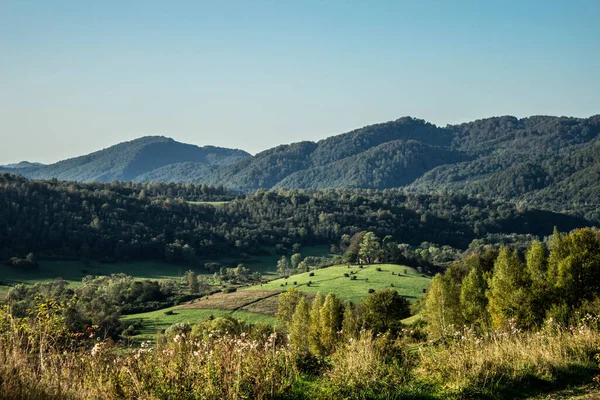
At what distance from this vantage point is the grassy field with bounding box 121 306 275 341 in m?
67.4

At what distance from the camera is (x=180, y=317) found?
72.8 metres

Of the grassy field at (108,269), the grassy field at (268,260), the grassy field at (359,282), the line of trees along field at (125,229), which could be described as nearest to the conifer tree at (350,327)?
the grassy field at (359,282)

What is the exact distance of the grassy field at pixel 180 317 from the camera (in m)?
67.4

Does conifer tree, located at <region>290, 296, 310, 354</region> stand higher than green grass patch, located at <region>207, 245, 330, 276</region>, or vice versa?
conifer tree, located at <region>290, 296, 310, 354</region>

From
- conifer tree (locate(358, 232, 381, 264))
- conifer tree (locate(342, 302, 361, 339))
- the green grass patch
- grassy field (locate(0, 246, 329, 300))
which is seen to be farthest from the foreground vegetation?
the green grass patch

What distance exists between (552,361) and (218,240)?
170547 mm

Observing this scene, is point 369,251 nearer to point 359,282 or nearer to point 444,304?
point 359,282

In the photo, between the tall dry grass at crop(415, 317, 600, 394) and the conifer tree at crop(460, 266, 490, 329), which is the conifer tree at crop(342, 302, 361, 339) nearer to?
the tall dry grass at crop(415, 317, 600, 394)

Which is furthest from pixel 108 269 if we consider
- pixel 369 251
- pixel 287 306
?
pixel 287 306

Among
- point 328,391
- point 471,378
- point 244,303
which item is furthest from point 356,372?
point 244,303

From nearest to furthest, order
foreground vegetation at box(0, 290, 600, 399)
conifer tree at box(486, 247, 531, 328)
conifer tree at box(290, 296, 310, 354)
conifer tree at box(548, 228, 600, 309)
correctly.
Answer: foreground vegetation at box(0, 290, 600, 399) → conifer tree at box(548, 228, 600, 309) → conifer tree at box(486, 247, 531, 328) → conifer tree at box(290, 296, 310, 354)

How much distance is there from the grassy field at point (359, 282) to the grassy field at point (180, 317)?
15468 mm

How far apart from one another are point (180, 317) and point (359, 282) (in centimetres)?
3262

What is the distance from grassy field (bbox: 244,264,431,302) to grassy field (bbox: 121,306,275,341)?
1547 cm
